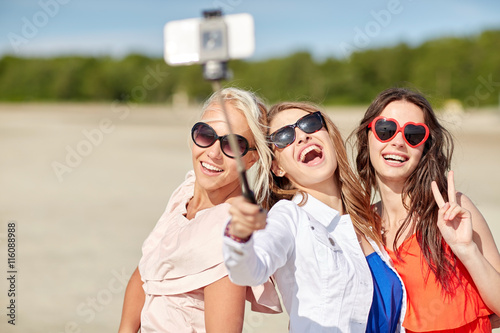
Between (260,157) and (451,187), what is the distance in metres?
1.02

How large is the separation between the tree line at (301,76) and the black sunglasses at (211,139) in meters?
53.3

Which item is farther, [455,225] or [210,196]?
[210,196]

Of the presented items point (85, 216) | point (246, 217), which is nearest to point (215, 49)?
point (246, 217)

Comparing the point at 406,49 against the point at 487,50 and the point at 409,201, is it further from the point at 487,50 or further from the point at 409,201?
the point at 409,201

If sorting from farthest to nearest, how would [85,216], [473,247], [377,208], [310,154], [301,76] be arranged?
[301,76], [85,216], [377,208], [310,154], [473,247]

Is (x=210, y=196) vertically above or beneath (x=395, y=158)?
beneath

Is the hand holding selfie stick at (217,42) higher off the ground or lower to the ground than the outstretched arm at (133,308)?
higher

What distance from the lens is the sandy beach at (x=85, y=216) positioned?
576 centimetres

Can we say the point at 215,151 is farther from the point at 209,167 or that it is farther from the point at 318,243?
the point at 318,243

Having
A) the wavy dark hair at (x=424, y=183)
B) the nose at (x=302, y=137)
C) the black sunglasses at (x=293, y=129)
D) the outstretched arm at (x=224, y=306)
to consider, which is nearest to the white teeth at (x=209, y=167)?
the black sunglasses at (x=293, y=129)

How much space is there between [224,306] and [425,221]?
1247 millimetres

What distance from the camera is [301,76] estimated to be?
7238 cm

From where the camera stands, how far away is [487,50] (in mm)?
61188

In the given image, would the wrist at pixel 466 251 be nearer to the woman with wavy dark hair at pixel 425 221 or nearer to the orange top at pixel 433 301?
the woman with wavy dark hair at pixel 425 221
